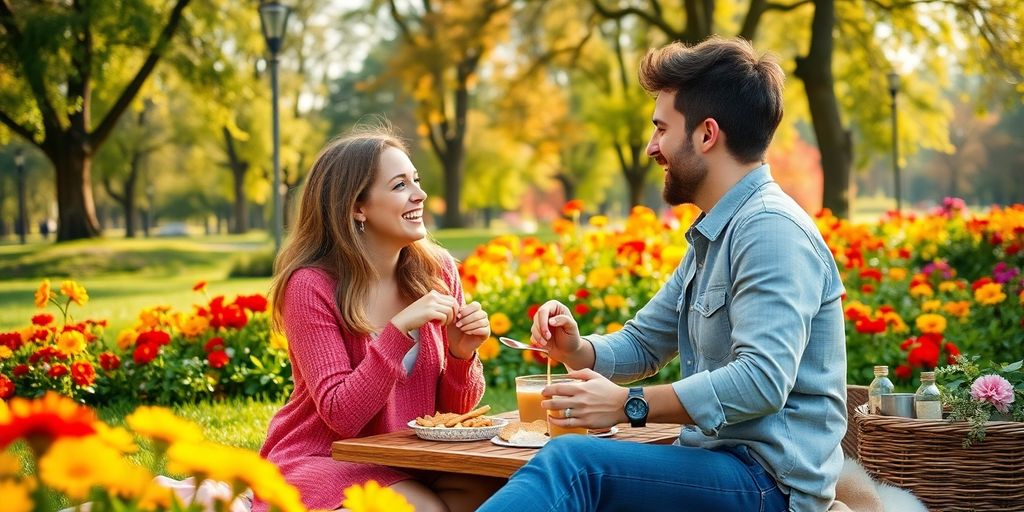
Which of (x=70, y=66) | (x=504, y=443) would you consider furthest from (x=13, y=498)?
(x=70, y=66)

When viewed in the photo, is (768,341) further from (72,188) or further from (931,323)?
(72,188)

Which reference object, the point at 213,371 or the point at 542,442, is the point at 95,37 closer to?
the point at 213,371

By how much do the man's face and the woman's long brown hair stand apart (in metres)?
1.14

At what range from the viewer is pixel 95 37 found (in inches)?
770

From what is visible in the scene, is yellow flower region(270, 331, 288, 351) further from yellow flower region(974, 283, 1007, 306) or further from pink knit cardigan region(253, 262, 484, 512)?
yellow flower region(974, 283, 1007, 306)

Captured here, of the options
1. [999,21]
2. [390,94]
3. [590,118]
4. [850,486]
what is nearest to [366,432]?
[850,486]

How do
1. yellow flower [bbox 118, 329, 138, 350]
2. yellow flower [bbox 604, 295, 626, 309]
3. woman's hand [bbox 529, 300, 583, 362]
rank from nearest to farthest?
woman's hand [bbox 529, 300, 583, 362], yellow flower [bbox 118, 329, 138, 350], yellow flower [bbox 604, 295, 626, 309]

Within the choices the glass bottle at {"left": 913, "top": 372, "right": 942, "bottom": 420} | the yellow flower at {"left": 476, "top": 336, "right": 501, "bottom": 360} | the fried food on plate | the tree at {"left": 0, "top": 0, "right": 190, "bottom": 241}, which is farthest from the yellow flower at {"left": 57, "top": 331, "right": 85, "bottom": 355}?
the tree at {"left": 0, "top": 0, "right": 190, "bottom": 241}

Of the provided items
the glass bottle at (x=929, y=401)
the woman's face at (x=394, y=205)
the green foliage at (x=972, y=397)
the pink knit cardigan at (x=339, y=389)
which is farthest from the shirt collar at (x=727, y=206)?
the green foliage at (x=972, y=397)

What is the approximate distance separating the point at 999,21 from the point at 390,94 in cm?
3417

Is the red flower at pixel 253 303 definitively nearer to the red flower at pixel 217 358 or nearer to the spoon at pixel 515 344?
the red flower at pixel 217 358

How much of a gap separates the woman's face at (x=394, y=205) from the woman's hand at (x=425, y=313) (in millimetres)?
378

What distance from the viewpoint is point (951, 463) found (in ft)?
12.0

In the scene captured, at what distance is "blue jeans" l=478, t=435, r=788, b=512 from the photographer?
2549mm
